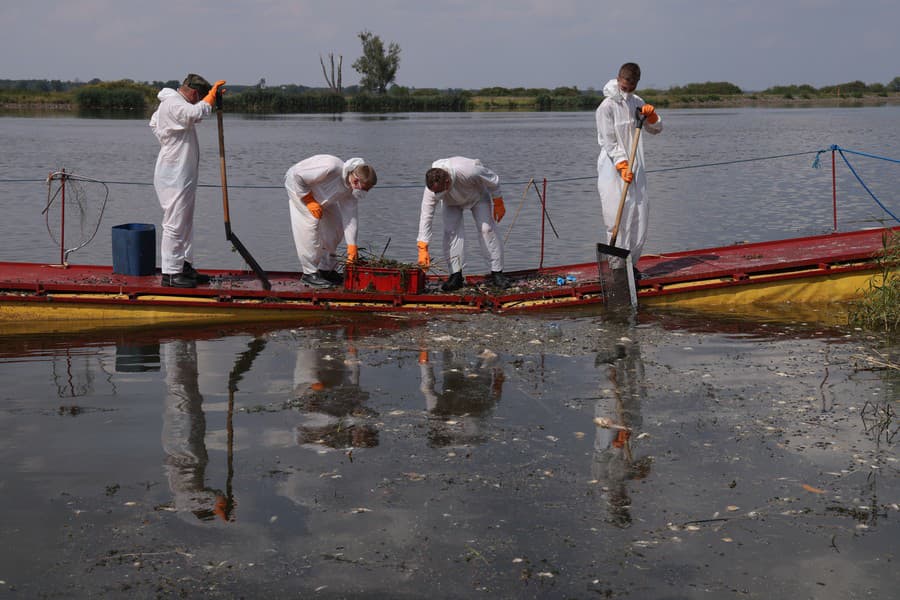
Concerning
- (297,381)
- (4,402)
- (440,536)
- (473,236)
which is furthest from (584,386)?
(473,236)

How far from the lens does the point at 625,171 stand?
10875 millimetres

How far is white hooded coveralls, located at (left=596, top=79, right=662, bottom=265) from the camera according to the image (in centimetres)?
1098

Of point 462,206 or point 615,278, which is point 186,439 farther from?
point 615,278

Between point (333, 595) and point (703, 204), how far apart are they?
20.6 meters

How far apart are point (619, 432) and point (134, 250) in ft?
21.3

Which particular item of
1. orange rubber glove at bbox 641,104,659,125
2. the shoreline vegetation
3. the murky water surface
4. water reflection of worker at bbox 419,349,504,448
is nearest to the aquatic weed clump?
the murky water surface

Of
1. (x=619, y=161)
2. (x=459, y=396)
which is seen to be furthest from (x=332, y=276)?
(x=459, y=396)

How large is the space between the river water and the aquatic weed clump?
0.33m

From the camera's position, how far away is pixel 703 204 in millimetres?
24266

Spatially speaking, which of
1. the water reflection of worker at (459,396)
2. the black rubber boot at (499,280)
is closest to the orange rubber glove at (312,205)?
the black rubber boot at (499,280)

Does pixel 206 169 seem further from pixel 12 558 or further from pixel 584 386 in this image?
pixel 12 558

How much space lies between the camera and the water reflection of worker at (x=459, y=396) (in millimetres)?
7262

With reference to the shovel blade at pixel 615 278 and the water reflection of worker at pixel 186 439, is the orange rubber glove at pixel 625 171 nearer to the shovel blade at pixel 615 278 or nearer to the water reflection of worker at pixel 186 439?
the shovel blade at pixel 615 278

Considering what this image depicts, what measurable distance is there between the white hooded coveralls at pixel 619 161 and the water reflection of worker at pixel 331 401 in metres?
3.28
